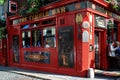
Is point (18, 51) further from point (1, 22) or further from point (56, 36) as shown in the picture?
→ point (56, 36)

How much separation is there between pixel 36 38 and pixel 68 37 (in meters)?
2.95

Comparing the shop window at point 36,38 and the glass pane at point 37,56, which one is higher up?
the shop window at point 36,38

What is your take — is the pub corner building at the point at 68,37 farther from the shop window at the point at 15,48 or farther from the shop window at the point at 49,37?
the shop window at the point at 15,48

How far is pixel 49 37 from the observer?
1316 cm

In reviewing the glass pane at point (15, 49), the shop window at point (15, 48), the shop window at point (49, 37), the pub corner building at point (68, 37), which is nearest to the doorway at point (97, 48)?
the pub corner building at point (68, 37)

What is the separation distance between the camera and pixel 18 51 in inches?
627

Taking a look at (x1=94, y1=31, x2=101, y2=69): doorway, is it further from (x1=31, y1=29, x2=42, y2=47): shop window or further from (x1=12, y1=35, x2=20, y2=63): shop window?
(x1=12, y1=35, x2=20, y2=63): shop window

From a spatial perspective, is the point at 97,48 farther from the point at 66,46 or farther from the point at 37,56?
the point at 37,56

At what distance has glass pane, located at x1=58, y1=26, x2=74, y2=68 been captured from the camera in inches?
462

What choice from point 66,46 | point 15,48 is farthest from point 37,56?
point 15,48

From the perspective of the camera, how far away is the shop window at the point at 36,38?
13844mm

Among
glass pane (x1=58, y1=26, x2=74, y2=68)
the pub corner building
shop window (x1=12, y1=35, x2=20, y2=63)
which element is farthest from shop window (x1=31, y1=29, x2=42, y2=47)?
shop window (x1=12, y1=35, x2=20, y2=63)

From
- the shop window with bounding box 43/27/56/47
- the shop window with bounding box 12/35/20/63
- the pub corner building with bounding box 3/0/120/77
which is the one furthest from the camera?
the shop window with bounding box 12/35/20/63

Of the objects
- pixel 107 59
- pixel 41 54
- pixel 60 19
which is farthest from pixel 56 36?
pixel 107 59
